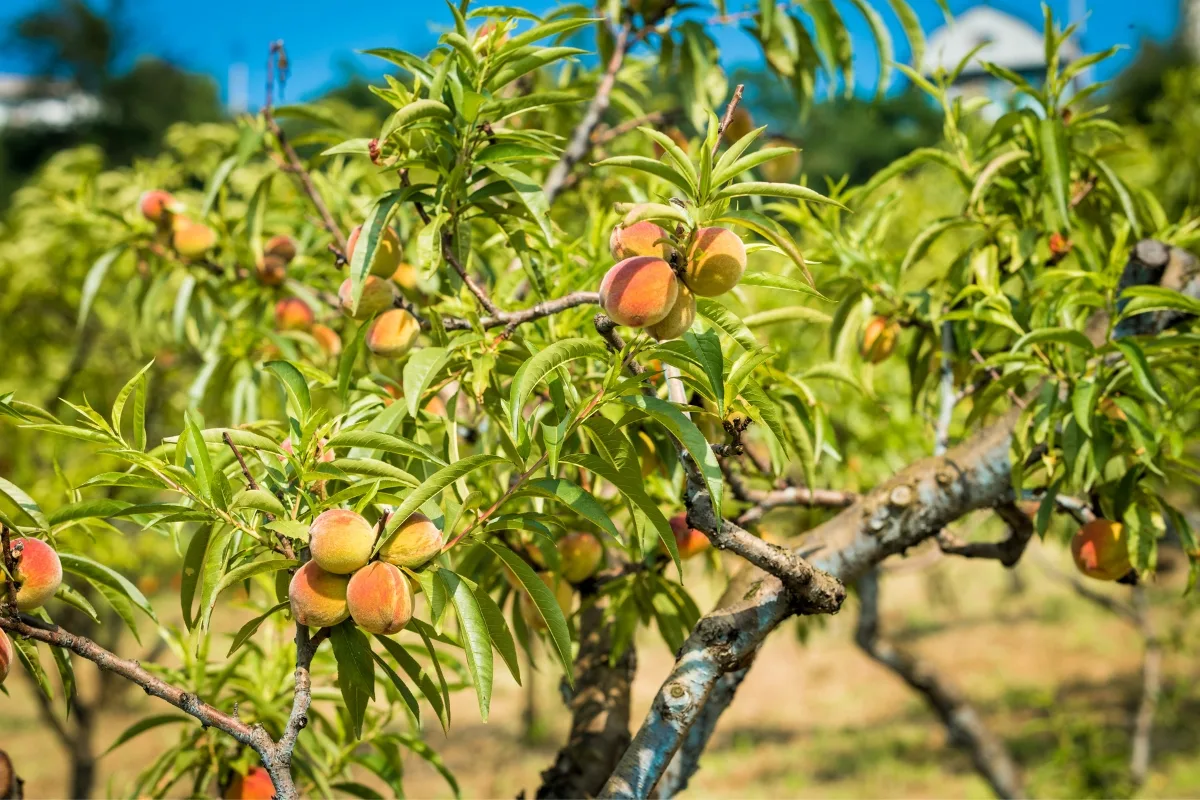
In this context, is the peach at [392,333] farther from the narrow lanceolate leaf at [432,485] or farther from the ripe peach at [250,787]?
the ripe peach at [250,787]

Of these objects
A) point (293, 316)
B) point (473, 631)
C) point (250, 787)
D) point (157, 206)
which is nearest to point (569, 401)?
point (473, 631)

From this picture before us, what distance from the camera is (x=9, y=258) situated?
161 inches

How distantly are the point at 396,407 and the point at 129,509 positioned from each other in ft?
0.90

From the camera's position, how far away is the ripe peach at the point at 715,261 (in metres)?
0.89

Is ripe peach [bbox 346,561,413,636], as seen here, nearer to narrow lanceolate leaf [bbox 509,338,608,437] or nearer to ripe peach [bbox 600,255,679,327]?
narrow lanceolate leaf [bbox 509,338,608,437]

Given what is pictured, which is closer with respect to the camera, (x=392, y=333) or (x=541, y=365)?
(x=541, y=365)

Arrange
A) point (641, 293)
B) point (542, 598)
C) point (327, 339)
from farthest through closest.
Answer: point (327, 339), point (542, 598), point (641, 293)

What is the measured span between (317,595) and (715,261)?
1.52ft

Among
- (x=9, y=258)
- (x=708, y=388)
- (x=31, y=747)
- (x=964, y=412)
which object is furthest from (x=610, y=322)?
(x=31, y=747)

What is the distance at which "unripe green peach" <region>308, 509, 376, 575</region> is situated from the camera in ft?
2.91

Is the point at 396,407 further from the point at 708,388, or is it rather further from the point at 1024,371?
the point at 1024,371

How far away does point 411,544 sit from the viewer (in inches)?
36.1

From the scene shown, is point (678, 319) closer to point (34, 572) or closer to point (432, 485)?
point (432, 485)

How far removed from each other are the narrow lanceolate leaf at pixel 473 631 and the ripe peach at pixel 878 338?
103 centimetres
